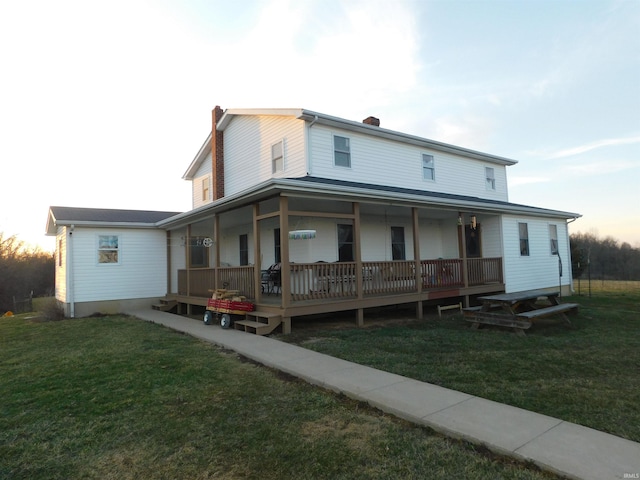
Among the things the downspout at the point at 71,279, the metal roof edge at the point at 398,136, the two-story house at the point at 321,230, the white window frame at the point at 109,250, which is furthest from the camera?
the white window frame at the point at 109,250

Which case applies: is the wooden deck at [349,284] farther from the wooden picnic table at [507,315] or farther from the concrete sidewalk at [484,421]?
Result: the concrete sidewalk at [484,421]

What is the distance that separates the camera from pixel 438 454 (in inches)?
121

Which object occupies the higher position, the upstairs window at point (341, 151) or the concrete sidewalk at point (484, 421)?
the upstairs window at point (341, 151)

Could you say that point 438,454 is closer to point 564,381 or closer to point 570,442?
point 570,442

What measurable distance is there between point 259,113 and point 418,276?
7551 mm

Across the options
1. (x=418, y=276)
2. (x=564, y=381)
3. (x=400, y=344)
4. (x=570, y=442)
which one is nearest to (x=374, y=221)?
(x=418, y=276)

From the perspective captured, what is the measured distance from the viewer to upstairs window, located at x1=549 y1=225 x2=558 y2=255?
53.0 feet

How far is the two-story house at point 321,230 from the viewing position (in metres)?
9.74

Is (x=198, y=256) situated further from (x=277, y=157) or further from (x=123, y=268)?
(x=277, y=157)

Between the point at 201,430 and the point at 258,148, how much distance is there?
1080 centimetres

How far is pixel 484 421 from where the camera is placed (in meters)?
3.62

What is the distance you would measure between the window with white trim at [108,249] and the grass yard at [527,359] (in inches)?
338

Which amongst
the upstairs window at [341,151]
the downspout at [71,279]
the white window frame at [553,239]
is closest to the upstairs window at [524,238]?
the white window frame at [553,239]

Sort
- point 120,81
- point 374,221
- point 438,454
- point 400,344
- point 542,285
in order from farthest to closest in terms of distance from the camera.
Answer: point 542,285 < point 374,221 < point 120,81 < point 400,344 < point 438,454
